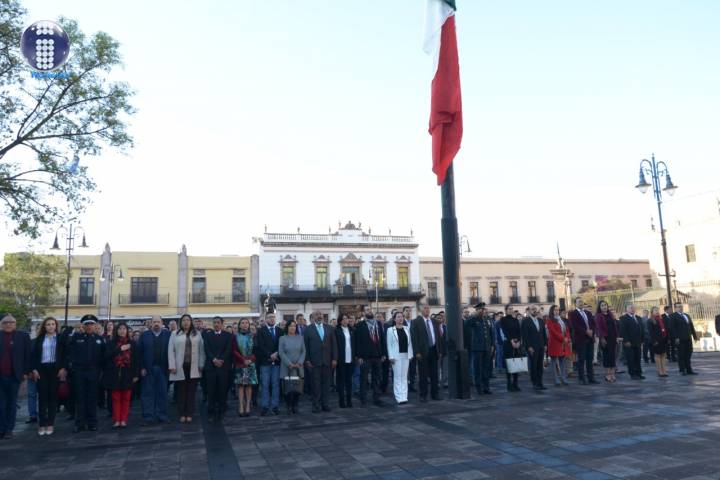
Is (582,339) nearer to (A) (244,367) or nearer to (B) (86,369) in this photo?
(A) (244,367)

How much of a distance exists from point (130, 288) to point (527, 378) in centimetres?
3315

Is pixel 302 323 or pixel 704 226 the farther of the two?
pixel 704 226

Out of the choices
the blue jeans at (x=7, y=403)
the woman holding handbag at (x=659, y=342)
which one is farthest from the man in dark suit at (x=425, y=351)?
the blue jeans at (x=7, y=403)

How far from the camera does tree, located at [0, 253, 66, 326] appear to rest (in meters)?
28.1

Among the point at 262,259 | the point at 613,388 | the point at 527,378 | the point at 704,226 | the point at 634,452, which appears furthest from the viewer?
the point at 262,259

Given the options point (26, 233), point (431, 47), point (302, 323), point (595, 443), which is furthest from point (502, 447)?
point (26, 233)

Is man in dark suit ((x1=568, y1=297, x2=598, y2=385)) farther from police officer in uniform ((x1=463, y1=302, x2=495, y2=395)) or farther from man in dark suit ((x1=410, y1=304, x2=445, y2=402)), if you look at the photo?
man in dark suit ((x1=410, y1=304, x2=445, y2=402))

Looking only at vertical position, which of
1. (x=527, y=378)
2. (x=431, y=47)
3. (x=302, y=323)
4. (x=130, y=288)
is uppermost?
(x=431, y=47)

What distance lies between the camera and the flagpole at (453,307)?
9734mm

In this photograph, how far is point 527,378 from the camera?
13.4m

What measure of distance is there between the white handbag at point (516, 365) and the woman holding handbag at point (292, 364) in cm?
415

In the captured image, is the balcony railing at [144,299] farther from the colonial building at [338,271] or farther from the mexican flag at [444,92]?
the mexican flag at [444,92]

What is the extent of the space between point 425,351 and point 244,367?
3.37 metres

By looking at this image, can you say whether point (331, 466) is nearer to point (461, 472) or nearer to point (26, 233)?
point (461, 472)
